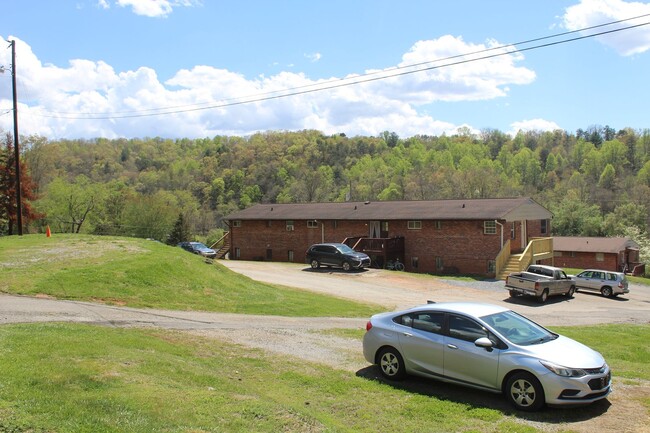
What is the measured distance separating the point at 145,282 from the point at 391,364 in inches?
464

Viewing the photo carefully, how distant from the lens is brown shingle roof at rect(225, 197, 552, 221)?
3481 centimetres

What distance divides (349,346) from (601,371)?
221 inches

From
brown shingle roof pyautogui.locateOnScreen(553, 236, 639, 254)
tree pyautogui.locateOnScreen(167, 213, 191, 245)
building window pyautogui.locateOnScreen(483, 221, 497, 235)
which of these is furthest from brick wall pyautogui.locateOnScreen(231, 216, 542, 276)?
tree pyautogui.locateOnScreen(167, 213, 191, 245)

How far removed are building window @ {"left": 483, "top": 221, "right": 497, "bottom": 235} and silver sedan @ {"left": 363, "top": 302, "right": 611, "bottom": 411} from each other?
82.4 feet

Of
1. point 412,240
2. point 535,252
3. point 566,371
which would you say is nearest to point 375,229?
point 412,240

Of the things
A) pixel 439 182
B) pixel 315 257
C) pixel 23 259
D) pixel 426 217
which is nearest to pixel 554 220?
pixel 439 182

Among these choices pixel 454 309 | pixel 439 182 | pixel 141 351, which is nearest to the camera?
pixel 454 309

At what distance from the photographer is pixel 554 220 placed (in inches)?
2963

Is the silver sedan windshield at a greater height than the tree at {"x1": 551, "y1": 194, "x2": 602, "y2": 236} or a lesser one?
lesser

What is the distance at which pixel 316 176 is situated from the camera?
A: 10688 centimetres

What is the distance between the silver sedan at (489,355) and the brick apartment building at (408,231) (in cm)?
2494

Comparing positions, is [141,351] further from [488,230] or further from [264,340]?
[488,230]

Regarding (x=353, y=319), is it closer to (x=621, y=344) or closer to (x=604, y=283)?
(x=621, y=344)

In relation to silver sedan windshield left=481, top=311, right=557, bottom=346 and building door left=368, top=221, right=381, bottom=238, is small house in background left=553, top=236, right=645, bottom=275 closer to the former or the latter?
building door left=368, top=221, right=381, bottom=238
